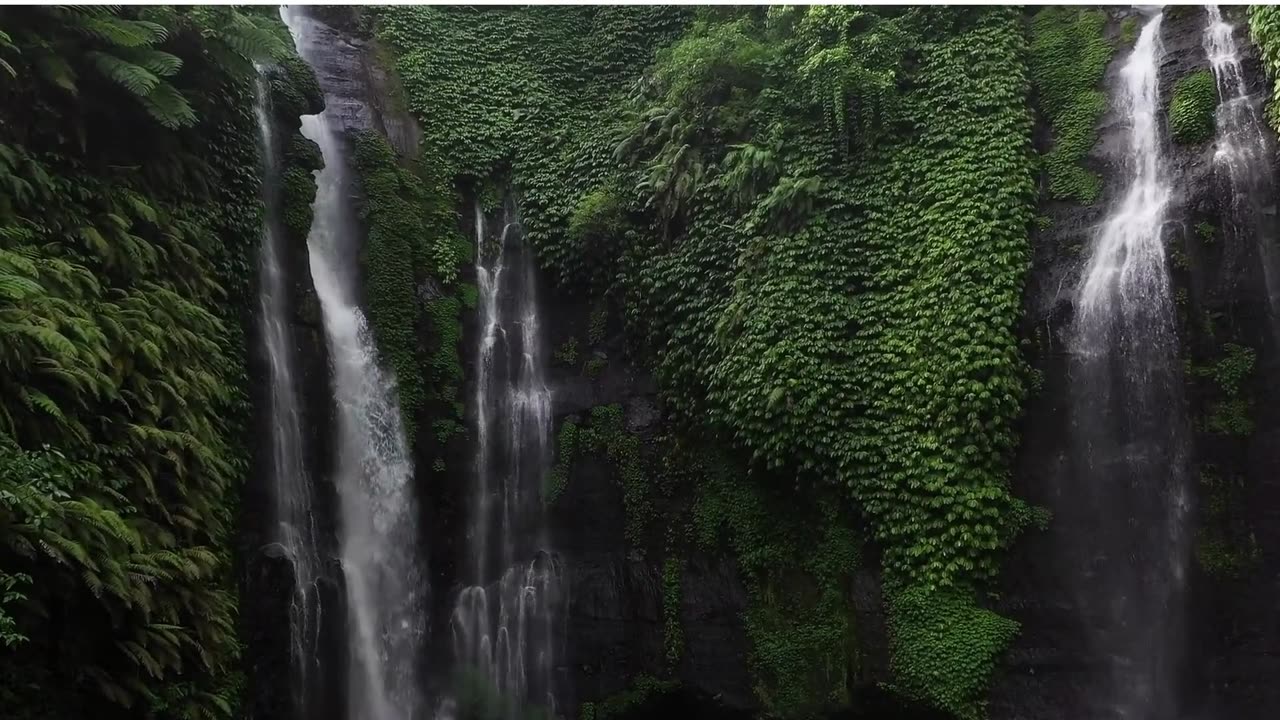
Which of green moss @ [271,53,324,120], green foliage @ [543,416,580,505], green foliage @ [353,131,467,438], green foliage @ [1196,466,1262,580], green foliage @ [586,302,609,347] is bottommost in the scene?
green foliage @ [1196,466,1262,580]

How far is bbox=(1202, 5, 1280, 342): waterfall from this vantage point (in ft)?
33.8

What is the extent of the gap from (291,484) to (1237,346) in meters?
13.0

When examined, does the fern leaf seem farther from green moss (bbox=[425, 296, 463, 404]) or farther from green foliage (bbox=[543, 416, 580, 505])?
green foliage (bbox=[543, 416, 580, 505])

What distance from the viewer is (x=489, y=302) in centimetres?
1569

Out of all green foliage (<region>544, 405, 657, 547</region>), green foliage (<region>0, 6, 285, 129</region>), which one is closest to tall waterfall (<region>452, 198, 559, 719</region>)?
green foliage (<region>544, 405, 657, 547</region>)

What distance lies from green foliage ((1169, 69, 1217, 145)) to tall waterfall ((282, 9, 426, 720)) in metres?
13.0

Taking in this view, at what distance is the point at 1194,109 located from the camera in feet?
37.7

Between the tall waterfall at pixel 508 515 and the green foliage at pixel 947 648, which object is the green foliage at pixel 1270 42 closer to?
the green foliage at pixel 947 648

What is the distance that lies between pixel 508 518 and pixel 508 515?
0.05 m

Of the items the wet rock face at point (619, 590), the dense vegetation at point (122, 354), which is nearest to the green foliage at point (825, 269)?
the wet rock face at point (619, 590)

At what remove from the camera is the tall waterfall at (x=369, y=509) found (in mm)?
12586

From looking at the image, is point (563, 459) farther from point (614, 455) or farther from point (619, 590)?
point (619, 590)

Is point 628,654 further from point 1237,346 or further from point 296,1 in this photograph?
point 296,1

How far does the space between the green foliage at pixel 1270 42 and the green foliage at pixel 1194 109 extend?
662 mm
